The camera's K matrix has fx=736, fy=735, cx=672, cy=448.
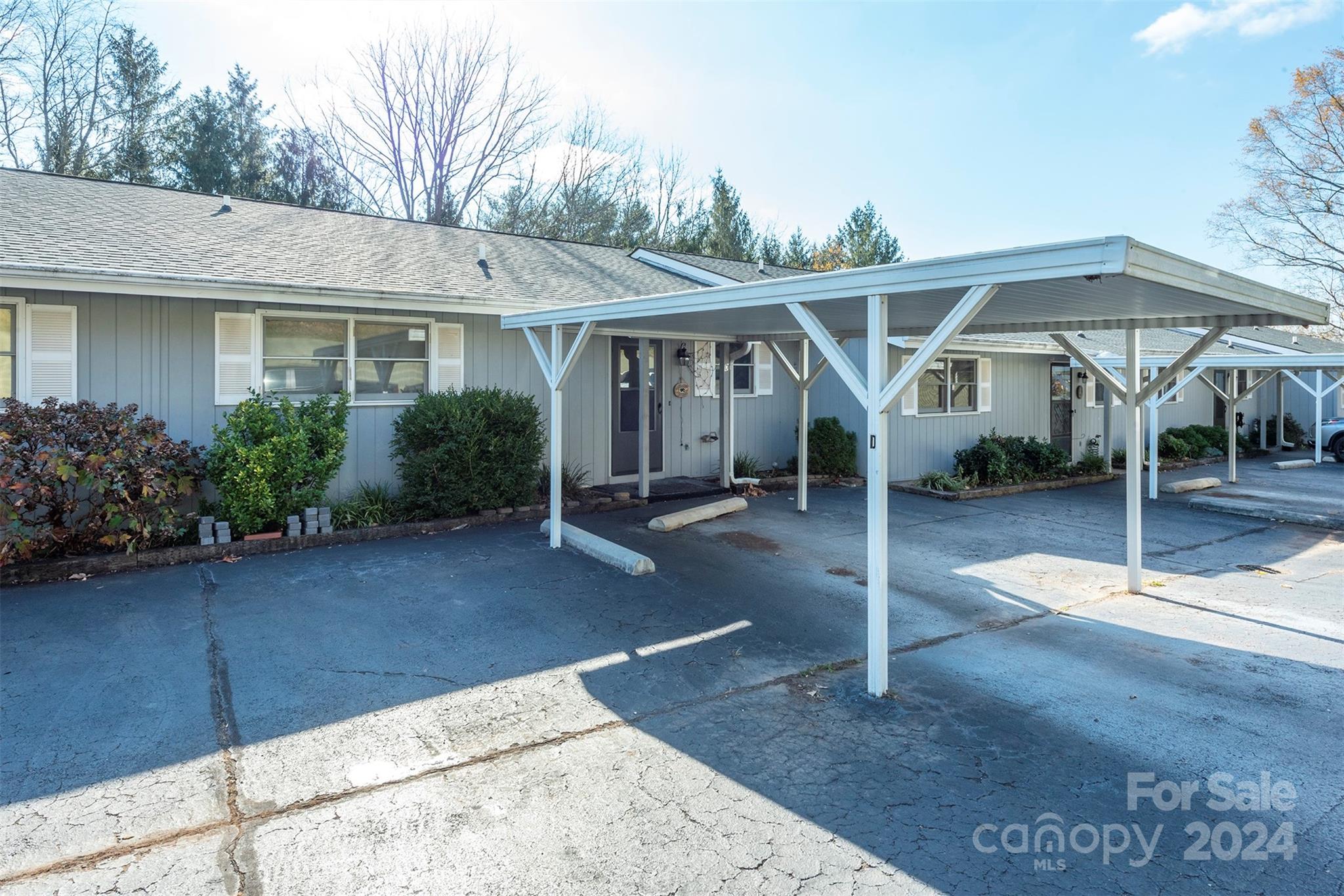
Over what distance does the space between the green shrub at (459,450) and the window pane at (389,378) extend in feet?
0.96

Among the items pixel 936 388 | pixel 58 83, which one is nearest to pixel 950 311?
pixel 936 388

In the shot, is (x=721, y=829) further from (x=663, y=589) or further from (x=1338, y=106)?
(x=1338, y=106)

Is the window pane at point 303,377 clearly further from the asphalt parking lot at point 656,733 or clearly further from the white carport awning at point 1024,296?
the white carport awning at point 1024,296

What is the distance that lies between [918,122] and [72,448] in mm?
16324

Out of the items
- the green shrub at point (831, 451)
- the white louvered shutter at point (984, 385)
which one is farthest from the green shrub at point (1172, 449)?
the green shrub at point (831, 451)

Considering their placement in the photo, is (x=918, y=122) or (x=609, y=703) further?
(x=918, y=122)

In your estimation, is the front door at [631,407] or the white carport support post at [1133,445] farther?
the front door at [631,407]

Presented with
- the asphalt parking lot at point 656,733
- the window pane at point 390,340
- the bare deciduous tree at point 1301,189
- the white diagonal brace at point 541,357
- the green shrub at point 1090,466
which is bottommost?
the asphalt parking lot at point 656,733

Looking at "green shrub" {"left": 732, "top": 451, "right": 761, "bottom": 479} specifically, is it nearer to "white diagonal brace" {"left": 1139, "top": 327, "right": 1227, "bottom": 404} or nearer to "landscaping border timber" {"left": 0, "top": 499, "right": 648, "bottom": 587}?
"landscaping border timber" {"left": 0, "top": 499, "right": 648, "bottom": 587}

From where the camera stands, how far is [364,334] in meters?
8.39

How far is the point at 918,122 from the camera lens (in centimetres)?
1636

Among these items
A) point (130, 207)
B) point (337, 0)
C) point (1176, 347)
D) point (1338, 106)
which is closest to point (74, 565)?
point (130, 207)

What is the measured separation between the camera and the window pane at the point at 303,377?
7816mm

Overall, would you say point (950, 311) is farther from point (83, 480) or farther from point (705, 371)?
point (83, 480)
